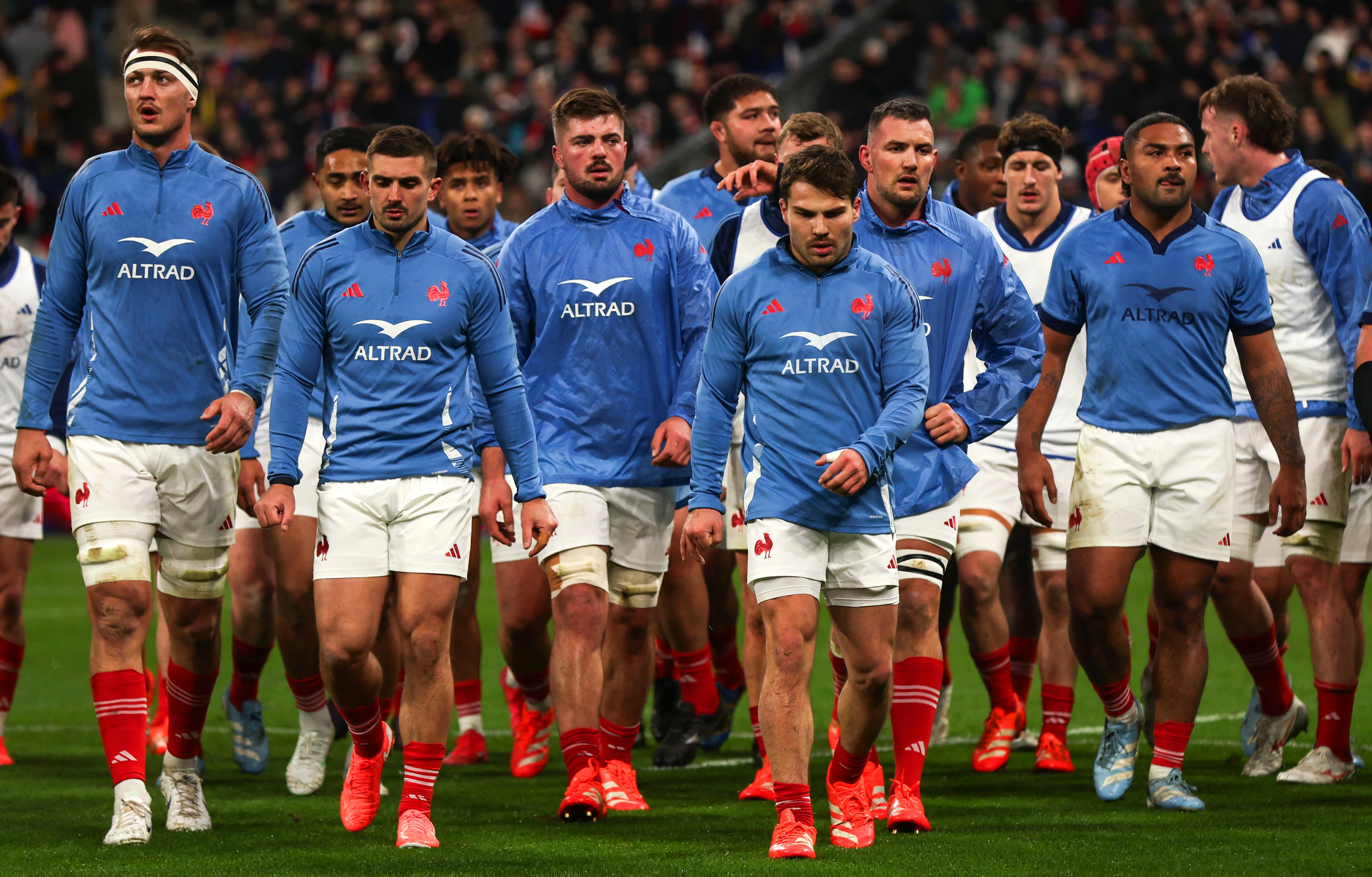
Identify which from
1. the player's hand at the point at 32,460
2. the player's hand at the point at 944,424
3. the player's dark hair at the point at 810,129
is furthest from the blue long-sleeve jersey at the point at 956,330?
the player's hand at the point at 32,460

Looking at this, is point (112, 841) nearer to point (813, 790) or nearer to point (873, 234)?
point (813, 790)

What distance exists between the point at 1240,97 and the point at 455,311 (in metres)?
3.44

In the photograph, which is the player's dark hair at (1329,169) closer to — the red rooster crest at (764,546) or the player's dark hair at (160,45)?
the red rooster crest at (764,546)

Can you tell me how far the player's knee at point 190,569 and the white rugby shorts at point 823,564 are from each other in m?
1.99

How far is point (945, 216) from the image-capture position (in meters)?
6.41

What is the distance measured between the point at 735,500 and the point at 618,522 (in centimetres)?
73

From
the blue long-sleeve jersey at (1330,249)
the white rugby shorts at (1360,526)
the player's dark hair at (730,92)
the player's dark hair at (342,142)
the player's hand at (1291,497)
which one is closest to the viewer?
the player's hand at (1291,497)

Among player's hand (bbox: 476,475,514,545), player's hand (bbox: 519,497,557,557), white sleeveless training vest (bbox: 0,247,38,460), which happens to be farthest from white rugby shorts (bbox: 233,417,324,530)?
player's hand (bbox: 519,497,557,557)

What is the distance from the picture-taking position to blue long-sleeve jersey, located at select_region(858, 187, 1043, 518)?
6.13m

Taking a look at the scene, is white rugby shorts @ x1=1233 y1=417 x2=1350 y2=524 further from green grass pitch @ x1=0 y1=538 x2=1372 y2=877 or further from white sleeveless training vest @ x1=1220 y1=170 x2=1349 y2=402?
green grass pitch @ x1=0 y1=538 x2=1372 y2=877

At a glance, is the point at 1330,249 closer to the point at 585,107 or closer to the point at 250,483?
the point at 585,107

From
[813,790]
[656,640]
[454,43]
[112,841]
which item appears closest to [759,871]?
[813,790]

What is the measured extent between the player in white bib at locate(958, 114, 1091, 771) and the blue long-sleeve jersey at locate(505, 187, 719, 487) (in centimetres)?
153

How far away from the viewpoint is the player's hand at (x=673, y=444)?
20.9 ft
